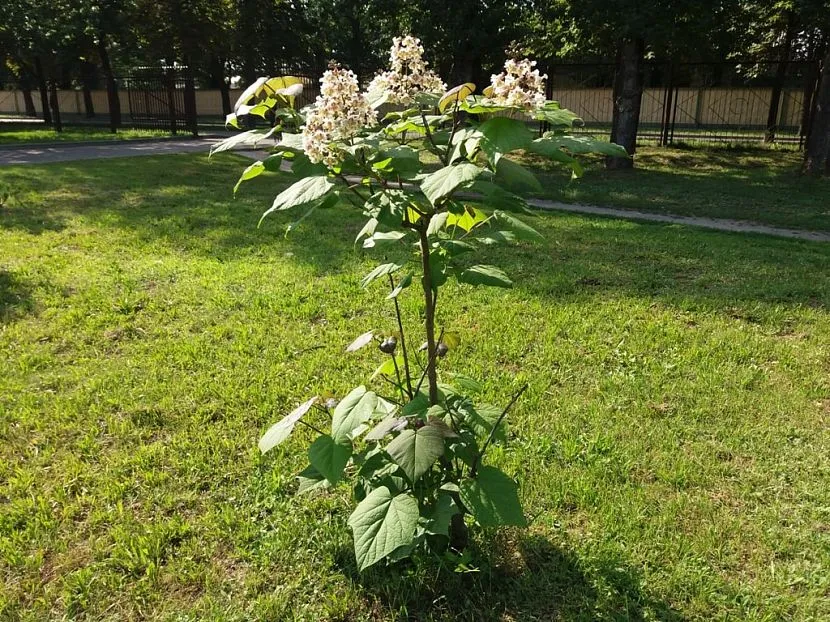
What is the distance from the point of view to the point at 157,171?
1070cm

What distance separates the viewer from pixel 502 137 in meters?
1.34

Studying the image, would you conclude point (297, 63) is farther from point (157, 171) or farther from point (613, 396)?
point (613, 396)

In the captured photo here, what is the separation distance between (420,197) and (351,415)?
630 mm

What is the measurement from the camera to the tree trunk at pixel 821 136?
1038 cm

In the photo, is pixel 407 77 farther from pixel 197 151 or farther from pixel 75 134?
pixel 75 134

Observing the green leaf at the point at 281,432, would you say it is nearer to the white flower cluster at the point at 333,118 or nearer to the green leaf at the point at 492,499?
the green leaf at the point at 492,499

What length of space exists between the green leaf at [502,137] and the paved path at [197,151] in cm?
300

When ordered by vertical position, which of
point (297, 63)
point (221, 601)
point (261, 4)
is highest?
point (261, 4)

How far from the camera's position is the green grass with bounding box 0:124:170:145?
687 inches

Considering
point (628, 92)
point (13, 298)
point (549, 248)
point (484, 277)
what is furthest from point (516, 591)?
point (628, 92)

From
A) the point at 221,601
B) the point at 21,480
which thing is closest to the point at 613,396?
the point at 221,601

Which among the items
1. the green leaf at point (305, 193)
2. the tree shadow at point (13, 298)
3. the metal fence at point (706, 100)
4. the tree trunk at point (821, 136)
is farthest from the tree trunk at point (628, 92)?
the green leaf at point (305, 193)

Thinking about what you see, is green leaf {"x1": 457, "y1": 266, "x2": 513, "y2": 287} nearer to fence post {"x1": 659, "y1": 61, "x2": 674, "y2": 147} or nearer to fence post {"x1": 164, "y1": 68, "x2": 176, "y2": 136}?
fence post {"x1": 659, "y1": 61, "x2": 674, "y2": 147}

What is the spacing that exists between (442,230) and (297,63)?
27.2m
